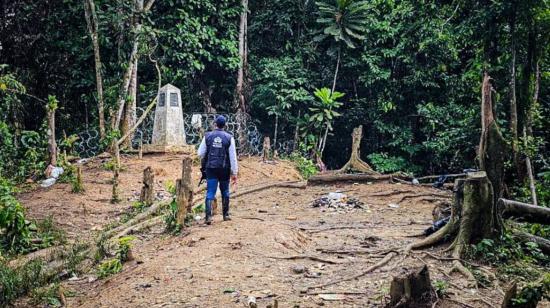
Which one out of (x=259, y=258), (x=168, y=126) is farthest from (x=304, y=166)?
(x=259, y=258)

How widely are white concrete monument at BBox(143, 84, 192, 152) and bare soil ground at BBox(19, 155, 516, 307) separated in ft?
17.5

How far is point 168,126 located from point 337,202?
795 cm

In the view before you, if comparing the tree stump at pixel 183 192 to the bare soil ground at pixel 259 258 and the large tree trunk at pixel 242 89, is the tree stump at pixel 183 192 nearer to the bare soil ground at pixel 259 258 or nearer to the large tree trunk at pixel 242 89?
the bare soil ground at pixel 259 258

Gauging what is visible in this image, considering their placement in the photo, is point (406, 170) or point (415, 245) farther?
point (406, 170)

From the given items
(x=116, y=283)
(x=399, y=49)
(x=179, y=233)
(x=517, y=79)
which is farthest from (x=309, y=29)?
(x=116, y=283)

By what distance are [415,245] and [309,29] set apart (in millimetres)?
18624

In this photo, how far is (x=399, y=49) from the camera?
66.1 ft

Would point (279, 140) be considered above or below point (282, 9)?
below

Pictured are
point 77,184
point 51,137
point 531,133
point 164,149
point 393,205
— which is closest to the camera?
point 531,133

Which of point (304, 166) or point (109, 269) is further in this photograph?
point (304, 166)

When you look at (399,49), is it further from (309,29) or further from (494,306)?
(494,306)

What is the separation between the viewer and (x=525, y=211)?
6.55m

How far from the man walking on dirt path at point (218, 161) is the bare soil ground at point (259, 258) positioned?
56cm

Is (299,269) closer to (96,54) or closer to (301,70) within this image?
(96,54)
